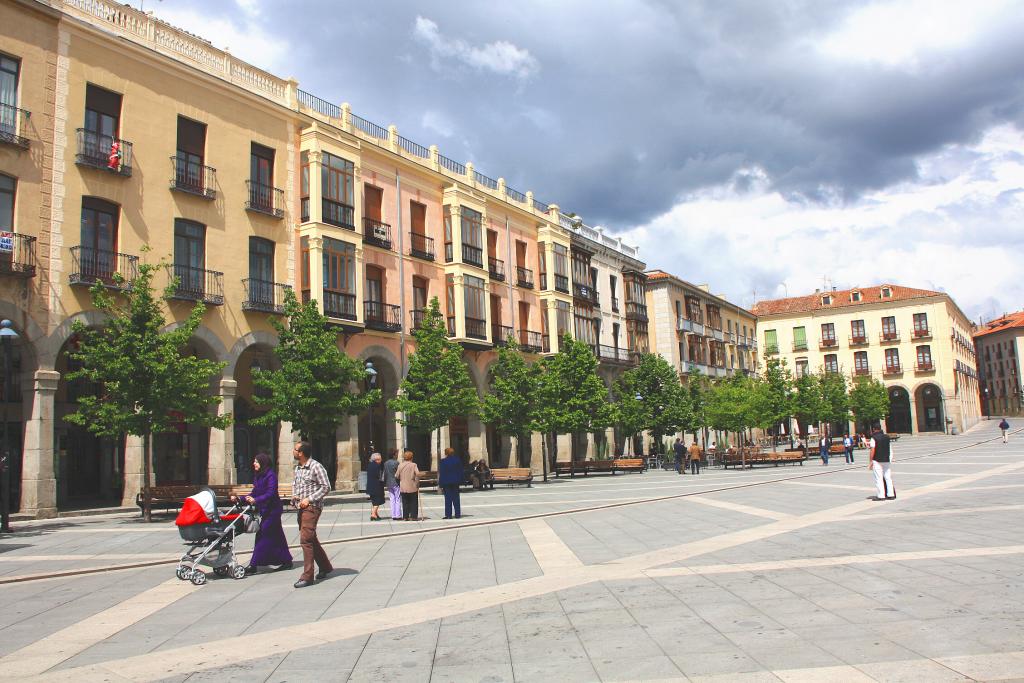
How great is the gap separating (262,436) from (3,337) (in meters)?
12.0

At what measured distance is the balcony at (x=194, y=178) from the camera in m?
24.1

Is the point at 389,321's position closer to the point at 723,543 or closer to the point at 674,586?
the point at 723,543

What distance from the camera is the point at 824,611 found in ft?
22.9

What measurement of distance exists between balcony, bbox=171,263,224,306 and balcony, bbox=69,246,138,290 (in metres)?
1.54

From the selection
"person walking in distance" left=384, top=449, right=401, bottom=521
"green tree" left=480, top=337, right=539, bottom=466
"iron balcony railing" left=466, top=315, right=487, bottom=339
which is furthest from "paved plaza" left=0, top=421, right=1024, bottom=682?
"iron balcony railing" left=466, top=315, right=487, bottom=339

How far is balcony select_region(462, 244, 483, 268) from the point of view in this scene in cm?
3566

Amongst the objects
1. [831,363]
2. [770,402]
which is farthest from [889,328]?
[770,402]

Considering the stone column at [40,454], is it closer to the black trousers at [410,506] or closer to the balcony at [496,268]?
the black trousers at [410,506]

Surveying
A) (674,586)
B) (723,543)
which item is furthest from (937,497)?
(674,586)

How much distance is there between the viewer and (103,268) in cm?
2166

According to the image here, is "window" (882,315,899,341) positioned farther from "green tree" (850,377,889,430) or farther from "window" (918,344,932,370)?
"green tree" (850,377,889,430)

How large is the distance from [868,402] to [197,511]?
231ft

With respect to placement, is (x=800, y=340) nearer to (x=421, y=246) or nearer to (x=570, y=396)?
(x=570, y=396)

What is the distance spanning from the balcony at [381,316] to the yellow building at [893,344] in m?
54.8
